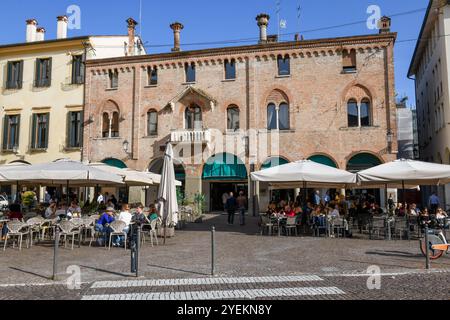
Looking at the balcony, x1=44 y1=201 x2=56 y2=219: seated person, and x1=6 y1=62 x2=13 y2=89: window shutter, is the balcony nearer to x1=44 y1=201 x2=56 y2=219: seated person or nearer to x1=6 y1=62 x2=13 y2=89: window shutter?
x1=44 y1=201 x2=56 y2=219: seated person

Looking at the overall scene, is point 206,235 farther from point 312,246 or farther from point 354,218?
point 354,218

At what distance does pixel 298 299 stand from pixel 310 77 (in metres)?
19.6

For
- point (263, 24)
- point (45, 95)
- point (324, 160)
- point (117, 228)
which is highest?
point (263, 24)

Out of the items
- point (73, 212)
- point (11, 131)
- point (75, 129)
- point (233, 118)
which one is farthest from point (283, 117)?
point (11, 131)

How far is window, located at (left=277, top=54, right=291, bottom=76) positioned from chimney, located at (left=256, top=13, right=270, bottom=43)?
240 cm

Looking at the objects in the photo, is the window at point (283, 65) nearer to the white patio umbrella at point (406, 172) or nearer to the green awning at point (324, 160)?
the green awning at point (324, 160)

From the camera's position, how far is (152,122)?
26438mm

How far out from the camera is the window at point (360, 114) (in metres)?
23.1

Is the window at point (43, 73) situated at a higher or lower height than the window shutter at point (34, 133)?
higher

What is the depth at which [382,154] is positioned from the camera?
73.1 feet

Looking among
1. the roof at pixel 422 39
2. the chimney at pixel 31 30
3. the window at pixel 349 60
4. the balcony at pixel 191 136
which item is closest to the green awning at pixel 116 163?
the balcony at pixel 191 136

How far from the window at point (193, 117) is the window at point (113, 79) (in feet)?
18.5

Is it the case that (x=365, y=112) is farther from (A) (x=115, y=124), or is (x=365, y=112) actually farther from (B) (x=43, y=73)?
(B) (x=43, y=73)

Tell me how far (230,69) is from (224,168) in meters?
6.41
